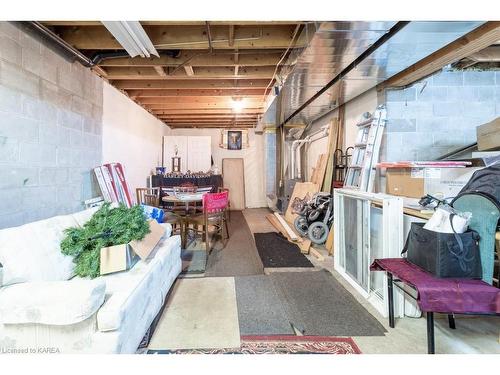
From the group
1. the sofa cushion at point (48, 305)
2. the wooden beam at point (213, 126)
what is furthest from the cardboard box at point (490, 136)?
the wooden beam at point (213, 126)

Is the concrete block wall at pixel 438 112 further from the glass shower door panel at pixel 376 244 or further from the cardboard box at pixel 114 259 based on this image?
the cardboard box at pixel 114 259

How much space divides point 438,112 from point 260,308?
10.0 ft

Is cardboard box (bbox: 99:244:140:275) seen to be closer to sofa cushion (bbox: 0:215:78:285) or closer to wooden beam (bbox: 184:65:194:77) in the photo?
sofa cushion (bbox: 0:215:78:285)

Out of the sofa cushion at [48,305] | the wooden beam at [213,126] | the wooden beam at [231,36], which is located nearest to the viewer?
the sofa cushion at [48,305]

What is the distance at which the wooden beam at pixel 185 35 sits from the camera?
2.48 m

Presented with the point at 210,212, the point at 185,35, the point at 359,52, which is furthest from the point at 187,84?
the point at 359,52

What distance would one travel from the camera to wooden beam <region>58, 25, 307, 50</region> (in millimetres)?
2480

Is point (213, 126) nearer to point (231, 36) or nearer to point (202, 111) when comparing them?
point (202, 111)

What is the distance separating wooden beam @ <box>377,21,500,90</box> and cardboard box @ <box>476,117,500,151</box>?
2.12 ft

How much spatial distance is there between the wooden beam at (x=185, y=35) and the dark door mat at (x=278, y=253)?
2631 mm

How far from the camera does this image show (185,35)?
251 centimetres

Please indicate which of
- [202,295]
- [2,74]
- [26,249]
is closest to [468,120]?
[202,295]

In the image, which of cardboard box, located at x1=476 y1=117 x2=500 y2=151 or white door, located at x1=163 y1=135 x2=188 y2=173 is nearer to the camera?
cardboard box, located at x1=476 y1=117 x2=500 y2=151

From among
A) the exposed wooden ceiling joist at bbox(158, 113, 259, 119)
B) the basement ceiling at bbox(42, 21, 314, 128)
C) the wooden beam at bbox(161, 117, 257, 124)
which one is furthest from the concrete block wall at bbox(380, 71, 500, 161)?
the wooden beam at bbox(161, 117, 257, 124)
